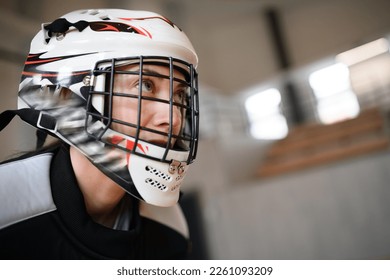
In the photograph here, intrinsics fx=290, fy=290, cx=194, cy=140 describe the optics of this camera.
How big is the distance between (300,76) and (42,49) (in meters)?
4.16

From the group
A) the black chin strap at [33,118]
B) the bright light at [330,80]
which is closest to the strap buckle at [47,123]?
the black chin strap at [33,118]

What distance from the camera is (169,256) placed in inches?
28.2

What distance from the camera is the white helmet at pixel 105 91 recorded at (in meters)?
0.46

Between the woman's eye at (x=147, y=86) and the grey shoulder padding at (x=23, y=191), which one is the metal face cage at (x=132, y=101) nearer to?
the woman's eye at (x=147, y=86)

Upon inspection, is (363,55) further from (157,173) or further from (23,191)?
(23,191)

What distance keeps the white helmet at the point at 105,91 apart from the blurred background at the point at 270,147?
86mm

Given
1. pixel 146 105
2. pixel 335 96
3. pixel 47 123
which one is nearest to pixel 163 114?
pixel 146 105

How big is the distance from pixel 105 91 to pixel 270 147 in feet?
8.91

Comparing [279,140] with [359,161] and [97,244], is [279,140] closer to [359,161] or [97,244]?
[359,161]

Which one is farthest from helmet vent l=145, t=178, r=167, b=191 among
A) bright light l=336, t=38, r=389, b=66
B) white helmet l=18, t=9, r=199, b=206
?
bright light l=336, t=38, r=389, b=66

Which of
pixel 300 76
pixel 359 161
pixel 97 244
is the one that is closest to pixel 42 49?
pixel 97 244

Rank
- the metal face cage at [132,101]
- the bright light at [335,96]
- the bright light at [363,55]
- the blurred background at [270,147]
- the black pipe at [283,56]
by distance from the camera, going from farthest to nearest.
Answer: the bright light at [335,96] < the bright light at [363,55] < the black pipe at [283,56] < the blurred background at [270,147] < the metal face cage at [132,101]

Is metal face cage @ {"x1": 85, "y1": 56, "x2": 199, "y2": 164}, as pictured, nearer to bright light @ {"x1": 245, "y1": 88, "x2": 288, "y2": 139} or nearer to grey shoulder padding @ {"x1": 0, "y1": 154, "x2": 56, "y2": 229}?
grey shoulder padding @ {"x1": 0, "y1": 154, "x2": 56, "y2": 229}

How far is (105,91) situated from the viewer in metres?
0.47
